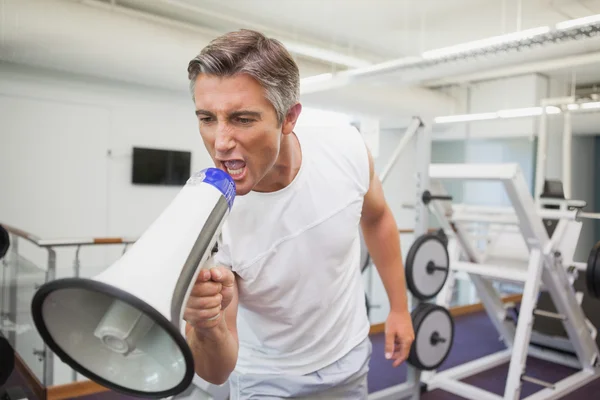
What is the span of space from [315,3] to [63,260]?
3690 millimetres

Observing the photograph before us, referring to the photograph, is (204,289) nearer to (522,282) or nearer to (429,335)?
(429,335)

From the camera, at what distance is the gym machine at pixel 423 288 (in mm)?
2789

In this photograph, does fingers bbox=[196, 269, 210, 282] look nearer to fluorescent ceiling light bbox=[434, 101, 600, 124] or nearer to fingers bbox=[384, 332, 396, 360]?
fingers bbox=[384, 332, 396, 360]

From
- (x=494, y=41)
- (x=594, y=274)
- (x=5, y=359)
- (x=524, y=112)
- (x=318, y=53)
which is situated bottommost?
(x=5, y=359)

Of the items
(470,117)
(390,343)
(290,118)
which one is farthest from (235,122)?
(470,117)

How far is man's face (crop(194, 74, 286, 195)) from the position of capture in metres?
0.84

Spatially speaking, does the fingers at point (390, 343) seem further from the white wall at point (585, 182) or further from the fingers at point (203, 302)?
the white wall at point (585, 182)

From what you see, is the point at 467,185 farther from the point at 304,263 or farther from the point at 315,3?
the point at 304,263

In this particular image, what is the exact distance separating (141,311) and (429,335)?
258cm

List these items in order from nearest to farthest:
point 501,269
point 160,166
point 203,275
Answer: point 203,275, point 501,269, point 160,166

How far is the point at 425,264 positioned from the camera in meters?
2.90

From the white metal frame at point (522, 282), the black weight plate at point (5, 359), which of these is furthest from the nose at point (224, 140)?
the white metal frame at point (522, 282)

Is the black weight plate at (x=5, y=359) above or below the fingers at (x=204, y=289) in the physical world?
below

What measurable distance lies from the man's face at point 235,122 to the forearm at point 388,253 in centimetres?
72
